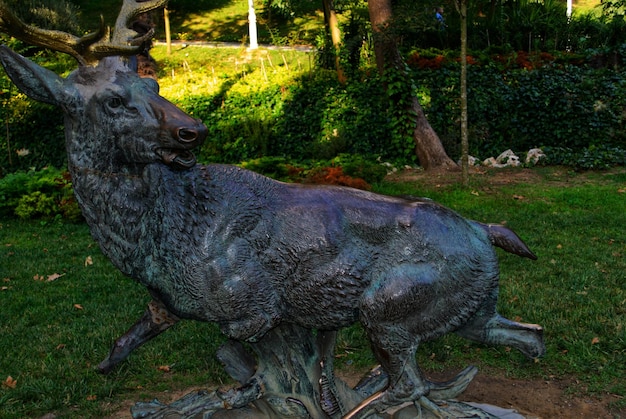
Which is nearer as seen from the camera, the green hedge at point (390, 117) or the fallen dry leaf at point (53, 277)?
the fallen dry leaf at point (53, 277)

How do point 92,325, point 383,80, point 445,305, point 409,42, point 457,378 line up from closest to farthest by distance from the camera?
point 445,305 < point 457,378 < point 92,325 < point 383,80 < point 409,42

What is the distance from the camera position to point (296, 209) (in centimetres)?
282

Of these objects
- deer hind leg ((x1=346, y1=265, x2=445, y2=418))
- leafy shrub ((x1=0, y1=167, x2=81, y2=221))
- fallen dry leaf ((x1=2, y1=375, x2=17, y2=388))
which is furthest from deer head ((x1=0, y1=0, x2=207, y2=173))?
leafy shrub ((x1=0, y1=167, x2=81, y2=221))

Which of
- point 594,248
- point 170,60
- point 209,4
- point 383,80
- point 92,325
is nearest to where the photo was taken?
point 92,325

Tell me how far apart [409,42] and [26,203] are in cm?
1065

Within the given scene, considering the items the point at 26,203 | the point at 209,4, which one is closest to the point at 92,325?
the point at 26,203

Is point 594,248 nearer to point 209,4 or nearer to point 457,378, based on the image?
point 457,378

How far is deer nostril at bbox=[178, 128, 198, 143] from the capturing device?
7.58ft

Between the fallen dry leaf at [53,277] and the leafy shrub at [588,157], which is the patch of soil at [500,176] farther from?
the fallen dry leaf at [53,277]

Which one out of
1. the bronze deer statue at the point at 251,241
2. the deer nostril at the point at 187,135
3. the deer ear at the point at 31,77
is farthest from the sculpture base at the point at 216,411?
the deer ear at the point at 31,77

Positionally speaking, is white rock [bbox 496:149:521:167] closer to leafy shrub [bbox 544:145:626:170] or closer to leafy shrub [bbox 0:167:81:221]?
leafy shrub [bbox 544:145:626:170]

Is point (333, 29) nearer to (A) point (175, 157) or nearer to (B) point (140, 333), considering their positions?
(B) point (140, 333)

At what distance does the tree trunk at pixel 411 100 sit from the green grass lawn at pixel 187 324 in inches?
131

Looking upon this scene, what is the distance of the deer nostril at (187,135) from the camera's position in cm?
231
